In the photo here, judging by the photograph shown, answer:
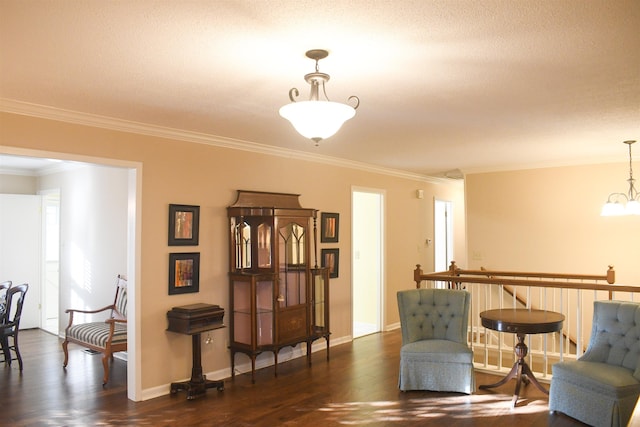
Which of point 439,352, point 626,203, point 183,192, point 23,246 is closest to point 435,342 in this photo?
point 439,352

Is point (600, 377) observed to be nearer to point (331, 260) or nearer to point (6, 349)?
point (331, 260)

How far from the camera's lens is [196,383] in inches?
169

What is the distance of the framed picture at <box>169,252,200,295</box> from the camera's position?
4.41 metres

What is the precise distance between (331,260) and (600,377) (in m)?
3.30

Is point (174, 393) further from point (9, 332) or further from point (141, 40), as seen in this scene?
point (141, 40)

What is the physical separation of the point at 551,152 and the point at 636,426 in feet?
15.6

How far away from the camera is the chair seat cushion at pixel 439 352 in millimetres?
4188

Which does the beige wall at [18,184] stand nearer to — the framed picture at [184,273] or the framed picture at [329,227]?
the framed picture at [184,273]

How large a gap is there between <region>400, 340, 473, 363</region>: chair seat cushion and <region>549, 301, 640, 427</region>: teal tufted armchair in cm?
72

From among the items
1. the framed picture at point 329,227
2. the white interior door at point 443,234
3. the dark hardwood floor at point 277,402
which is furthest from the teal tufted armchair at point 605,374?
the white interior door at point 443,234

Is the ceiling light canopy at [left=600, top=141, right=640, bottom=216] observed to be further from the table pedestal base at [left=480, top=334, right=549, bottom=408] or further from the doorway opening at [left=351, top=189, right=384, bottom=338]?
the doorway opening at [left=351, top=189, right=384, bottom=338]

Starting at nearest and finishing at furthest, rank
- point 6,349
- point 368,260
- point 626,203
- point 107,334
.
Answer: point 107,334
point 6,349
point 626,203
point 368,260

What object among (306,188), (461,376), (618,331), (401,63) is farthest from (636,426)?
(306,188)

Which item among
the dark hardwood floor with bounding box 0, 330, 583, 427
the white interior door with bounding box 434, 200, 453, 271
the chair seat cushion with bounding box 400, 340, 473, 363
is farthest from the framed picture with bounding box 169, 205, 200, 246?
the white interior door with bounding box 434, 200, 453, 271
